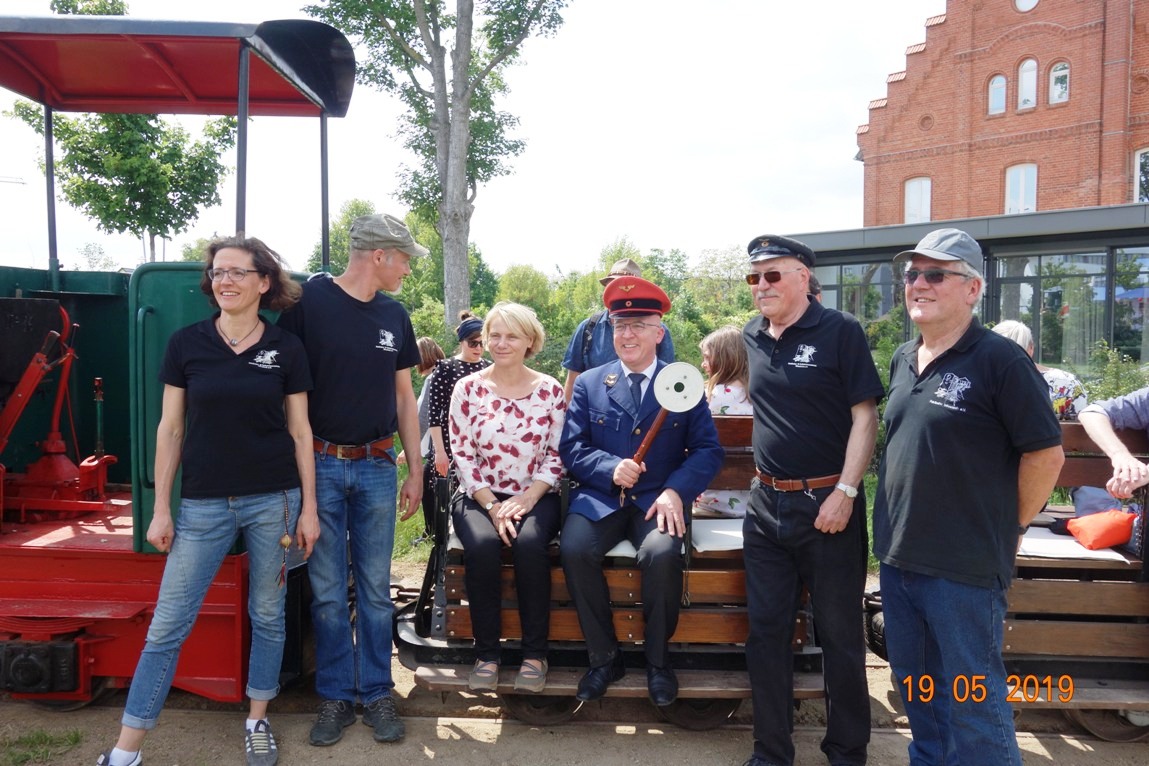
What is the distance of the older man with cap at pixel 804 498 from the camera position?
124 inches

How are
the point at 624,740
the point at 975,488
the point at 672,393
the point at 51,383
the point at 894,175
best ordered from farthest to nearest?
the point at 894,175
the point at 51,383
the point at 624,740
the point at 672,393
the point at 975,488

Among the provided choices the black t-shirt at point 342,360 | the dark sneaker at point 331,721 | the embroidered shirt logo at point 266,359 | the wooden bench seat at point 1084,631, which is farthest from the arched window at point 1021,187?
the embroidered shirt logo at point 266,359

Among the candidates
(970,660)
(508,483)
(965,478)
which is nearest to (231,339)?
(508,483)

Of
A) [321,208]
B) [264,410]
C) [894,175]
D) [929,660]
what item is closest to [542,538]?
[264,410]

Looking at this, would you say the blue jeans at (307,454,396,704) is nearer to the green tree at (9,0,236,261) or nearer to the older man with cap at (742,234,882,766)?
the older man with cap at (742,234,882,766)

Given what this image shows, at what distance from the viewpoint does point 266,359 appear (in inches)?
126

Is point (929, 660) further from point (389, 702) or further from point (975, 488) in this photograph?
point (389, 702)

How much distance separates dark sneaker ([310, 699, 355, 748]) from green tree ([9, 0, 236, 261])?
6.19 metres

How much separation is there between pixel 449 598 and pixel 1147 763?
3.06 m

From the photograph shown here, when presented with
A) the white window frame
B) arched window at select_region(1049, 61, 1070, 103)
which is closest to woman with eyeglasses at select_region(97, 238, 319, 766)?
arched window at select_region(1049, 61, 1070, 103)

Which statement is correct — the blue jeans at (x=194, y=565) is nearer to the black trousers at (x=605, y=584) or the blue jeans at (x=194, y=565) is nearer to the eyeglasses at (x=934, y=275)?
the black trousers at (x=605, y=584)

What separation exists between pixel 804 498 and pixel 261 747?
2420 mm

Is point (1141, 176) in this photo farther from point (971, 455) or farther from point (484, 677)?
point (484, 677)

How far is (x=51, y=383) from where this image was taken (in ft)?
15.5
